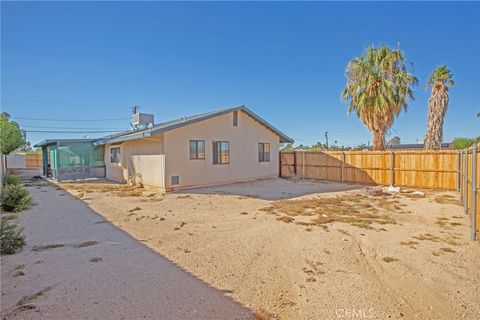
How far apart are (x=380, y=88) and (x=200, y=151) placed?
10.9 m

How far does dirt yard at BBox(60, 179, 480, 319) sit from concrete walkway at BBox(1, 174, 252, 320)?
1.02 ft

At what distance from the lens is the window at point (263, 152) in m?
16.0

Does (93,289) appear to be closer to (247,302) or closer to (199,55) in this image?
(247,302)

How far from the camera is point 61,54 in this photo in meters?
13.0

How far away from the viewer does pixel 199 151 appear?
41.8 feet

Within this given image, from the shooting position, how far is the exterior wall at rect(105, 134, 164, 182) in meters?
11.8

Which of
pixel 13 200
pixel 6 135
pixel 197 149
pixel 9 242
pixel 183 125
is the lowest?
pixel 9 242

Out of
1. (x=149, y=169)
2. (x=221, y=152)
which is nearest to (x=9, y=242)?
(x=149, y=169)

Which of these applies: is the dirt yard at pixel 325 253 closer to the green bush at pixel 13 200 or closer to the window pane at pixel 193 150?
the green bush at pixel 13 200

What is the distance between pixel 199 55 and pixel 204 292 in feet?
46.2

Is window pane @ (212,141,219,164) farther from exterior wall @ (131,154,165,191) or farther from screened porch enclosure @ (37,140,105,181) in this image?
screened porch enclosure @ (37,140,105,181)

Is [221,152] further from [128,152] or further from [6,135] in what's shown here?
[6,135]
